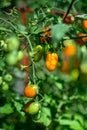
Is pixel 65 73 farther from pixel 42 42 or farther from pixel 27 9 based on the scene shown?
pixel 42 42

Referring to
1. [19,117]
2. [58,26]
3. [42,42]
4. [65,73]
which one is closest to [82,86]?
[65,73]

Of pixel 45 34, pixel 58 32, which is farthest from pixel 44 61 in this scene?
pixel 58 32

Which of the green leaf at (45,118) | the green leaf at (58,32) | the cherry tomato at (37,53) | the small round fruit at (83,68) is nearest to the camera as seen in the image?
the green leaf at (58,32)

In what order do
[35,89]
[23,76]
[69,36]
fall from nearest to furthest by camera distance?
[69,36], [35,89], [23,76]

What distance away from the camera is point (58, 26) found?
1.31 meters

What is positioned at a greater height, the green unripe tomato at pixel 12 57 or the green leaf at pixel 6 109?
the green unripe tomato at pixel 12 57

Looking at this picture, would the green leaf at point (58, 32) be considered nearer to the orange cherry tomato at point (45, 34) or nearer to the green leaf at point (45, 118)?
the orange cherry tomato at point (45, 34)

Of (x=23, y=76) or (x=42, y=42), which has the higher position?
(x=42, y=42)

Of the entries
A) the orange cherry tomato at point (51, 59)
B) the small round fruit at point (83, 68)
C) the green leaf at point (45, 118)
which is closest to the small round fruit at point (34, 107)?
the orange cherry tomato at point (51, 59)

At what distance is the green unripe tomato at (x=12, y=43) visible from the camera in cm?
161

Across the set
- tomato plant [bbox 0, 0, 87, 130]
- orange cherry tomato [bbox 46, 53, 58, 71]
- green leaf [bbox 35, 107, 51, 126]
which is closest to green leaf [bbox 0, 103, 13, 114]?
tomato plant [bbox 0, 0, 87, 130]

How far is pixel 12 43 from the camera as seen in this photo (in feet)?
5.28

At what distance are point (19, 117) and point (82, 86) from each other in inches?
23.0

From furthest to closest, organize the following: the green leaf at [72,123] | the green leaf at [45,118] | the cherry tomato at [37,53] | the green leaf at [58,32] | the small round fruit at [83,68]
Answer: the small round fruit at [83,68] < the green leaf at [72,123] < the green leaf at [45,118] < the cherry tomato at [37,53] < the green leaf at [58,32]
